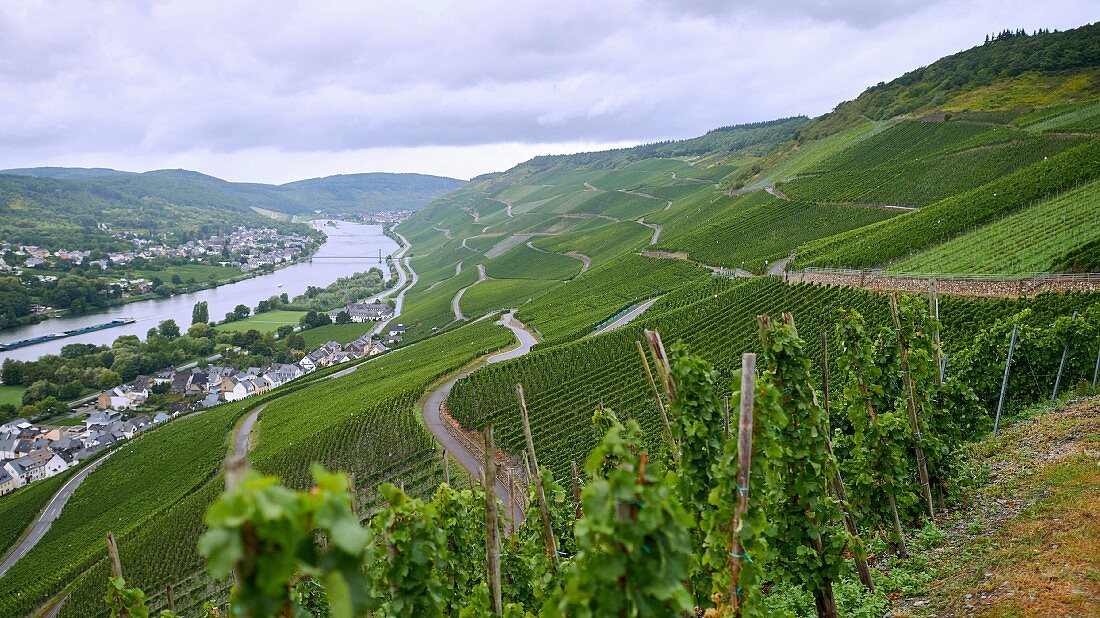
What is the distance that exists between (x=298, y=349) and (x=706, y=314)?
72097 millimetres

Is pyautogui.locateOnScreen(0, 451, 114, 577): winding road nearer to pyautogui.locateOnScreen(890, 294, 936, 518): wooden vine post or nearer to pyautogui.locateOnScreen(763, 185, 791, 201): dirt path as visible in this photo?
pyautogui.locateOnScreen(890, 294, 936, 518): wooden vine post

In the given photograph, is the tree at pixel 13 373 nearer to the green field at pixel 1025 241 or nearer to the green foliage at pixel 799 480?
the green foliage at pixel 799 480

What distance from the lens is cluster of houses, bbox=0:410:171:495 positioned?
56.5 metres

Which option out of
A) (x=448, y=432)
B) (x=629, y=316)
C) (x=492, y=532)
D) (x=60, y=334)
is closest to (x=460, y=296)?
(x=629, y=316)

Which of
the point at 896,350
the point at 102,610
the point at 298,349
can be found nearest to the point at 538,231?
the point at 298,349

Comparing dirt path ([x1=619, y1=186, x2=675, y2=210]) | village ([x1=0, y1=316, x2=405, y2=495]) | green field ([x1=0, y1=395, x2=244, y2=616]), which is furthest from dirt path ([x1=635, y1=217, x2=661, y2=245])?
green field ([x1=0, y1=395, x2=244, y2=616])

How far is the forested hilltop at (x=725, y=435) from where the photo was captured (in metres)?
5.66

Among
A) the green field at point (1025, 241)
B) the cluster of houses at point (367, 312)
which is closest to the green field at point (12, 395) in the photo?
the cluster of houses at point (367, 312)

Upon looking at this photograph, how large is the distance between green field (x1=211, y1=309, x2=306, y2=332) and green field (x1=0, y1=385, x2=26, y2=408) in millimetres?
27418

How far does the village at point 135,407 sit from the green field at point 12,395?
8.13 meters

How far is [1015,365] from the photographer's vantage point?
59.1ft

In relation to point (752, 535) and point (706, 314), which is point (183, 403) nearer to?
point (706, 314)

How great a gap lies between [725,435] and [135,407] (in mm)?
88163

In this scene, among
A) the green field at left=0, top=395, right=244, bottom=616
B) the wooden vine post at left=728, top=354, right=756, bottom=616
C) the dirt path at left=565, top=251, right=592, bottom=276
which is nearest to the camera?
the wooden vine post at left=728, top=354, right=756, bottom=616
